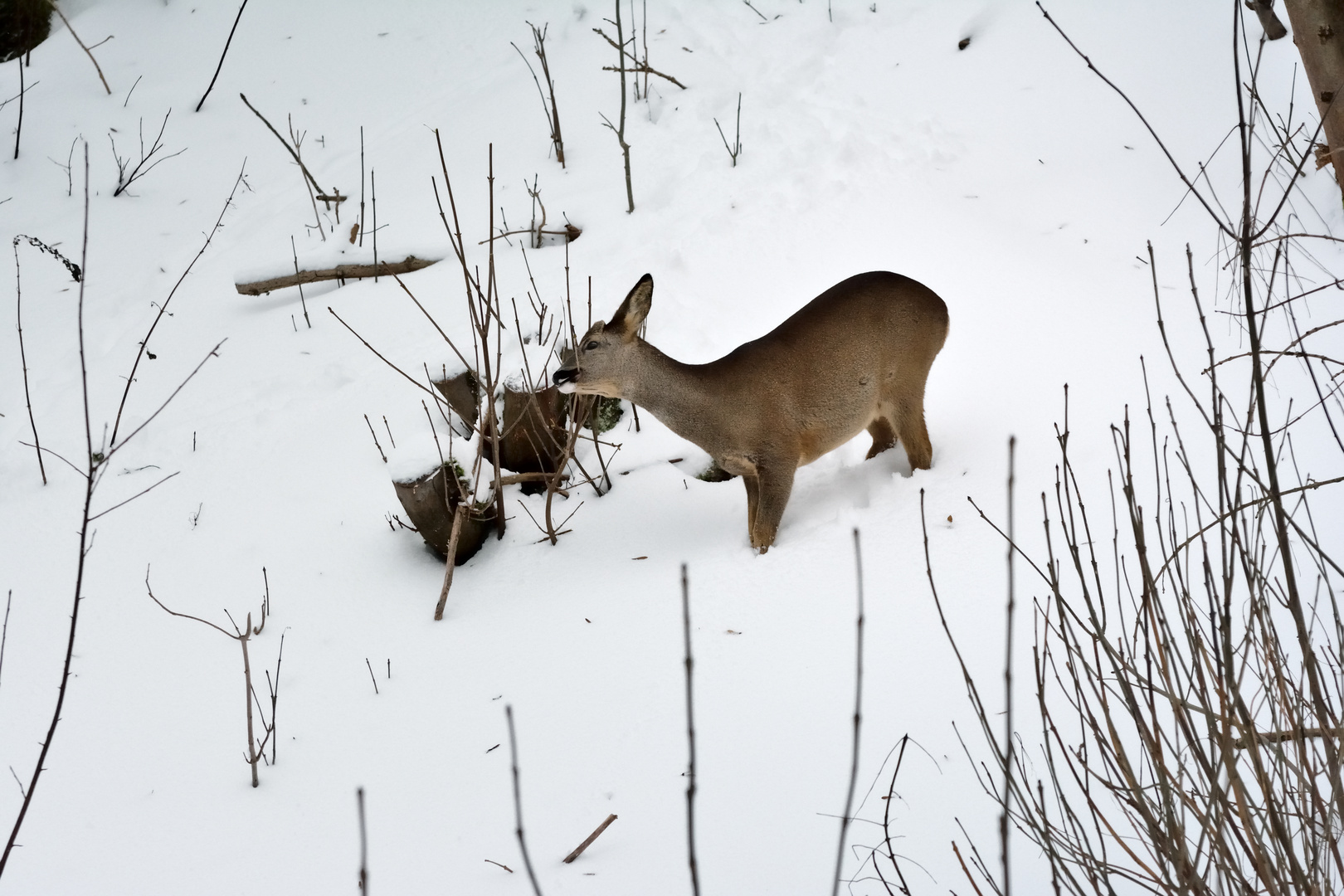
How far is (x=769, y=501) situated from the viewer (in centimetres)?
455

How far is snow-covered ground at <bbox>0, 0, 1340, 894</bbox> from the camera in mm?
3213

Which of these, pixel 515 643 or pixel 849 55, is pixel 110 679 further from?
pixel 849 55

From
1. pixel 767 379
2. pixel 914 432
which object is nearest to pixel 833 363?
pixel 767 379

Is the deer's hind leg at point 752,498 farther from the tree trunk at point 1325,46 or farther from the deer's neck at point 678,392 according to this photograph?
the tree trunk at point 1325,46

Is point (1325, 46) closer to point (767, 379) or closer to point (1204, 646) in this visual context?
point (767, 379)

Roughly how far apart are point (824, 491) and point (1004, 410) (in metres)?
0.92

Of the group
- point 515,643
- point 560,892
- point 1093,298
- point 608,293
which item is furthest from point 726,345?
point 560,892

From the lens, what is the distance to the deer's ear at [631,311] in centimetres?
455

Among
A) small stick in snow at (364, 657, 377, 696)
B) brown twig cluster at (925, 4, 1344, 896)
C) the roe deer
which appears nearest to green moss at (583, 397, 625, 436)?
the roe deer

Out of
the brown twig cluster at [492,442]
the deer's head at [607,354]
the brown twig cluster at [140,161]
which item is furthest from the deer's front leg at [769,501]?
A: the brown twig cluster at [140,161]

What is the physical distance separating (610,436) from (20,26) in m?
8.29

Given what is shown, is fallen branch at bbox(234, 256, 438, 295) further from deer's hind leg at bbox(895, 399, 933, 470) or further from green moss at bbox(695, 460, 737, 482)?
deer's hind leg at bbox(895, 399, 933, 470)

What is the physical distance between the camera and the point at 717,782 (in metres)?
3.11

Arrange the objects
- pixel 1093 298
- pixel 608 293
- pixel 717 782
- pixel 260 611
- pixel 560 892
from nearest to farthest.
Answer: pixel 560 892
pixel 717 782
pixel 260 611
pixel 1093 298
pixel 608 293
